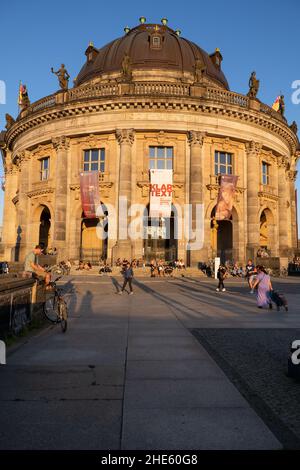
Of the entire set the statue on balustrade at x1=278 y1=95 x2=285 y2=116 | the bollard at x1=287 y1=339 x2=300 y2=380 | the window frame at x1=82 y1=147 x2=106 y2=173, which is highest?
the statue on balustrade at x1=278 y1=95 x2=285 y2=116

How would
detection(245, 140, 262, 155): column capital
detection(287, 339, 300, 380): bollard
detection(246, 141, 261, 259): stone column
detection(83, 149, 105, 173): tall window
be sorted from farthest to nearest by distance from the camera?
detection(245, 140, 262, 155): column capital
detection(83, 149, 105, 173): tall window
detection(246, 141, 261, 259): stone column
detection(287, 339, 300, 380): bollard

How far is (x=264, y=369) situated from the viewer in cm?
536

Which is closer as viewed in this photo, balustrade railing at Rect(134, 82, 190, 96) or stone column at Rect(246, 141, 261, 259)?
balustrade railing at Rect(134, 82, 190, 96)

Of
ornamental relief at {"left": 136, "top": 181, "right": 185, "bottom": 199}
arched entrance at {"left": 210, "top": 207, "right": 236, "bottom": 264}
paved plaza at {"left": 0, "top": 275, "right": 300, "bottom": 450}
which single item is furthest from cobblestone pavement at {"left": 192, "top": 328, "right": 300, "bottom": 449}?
arched entrance at {"left": 210, "top": 207, "right": 236, "bottom": 264}

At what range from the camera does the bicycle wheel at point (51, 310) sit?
8.82m

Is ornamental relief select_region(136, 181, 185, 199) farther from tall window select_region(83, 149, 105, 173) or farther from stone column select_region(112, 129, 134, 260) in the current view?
tall window select_region(83, 149, 105, 173)

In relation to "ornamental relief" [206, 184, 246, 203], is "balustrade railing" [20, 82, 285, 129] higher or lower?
higher

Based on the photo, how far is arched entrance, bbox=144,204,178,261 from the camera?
32844 mm

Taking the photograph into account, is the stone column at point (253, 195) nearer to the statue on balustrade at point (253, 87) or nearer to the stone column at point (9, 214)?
A: the statue on balustrade at point (253, 87)

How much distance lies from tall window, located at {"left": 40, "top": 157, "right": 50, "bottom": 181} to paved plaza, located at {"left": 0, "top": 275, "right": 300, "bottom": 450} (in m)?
30.0

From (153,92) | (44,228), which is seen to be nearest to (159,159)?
(153,92)

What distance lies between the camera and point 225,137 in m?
33.8

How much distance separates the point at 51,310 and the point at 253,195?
28299 mm
